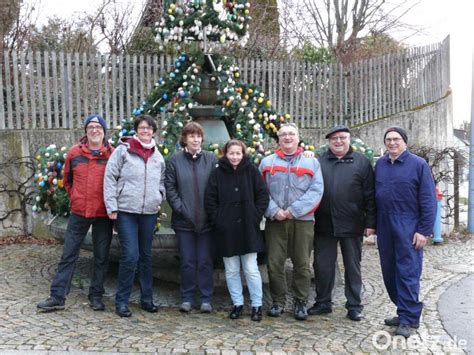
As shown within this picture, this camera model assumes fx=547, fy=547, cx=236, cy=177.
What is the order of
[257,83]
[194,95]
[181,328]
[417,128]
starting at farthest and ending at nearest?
[417,128]
[257,83]
[194,95]
[181,328]

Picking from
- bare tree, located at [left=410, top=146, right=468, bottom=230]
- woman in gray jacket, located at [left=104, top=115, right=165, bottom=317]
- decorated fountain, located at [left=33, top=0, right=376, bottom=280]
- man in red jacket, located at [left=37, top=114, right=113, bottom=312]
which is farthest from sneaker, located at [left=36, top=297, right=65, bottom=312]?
bare tree, located at [left=410, top=146, right=468, bottom=230]

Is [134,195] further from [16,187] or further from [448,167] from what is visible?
[448,167]

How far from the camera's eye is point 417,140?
1148 cm

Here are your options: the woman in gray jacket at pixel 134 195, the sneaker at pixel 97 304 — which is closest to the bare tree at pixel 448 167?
the woman in gray jacket at pixel 134 195

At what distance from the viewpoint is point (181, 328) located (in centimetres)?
480

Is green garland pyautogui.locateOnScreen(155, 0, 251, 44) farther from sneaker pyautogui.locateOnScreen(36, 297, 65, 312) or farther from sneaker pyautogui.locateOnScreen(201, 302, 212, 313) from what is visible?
sneaker pyautogui.locateOnScreen(36, 297, 65, 312)

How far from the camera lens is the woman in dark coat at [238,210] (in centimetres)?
501

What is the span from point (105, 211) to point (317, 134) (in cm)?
669

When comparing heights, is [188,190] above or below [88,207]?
above

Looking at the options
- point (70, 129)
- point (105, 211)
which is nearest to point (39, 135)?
point (70, 129)

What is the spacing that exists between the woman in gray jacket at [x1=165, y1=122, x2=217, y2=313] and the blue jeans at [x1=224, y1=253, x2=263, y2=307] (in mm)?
257

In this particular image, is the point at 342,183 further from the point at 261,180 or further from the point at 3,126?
the point at 3,126

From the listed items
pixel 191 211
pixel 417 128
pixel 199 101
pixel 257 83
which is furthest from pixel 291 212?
pixel 417 128

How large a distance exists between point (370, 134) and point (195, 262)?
6.80 meters
